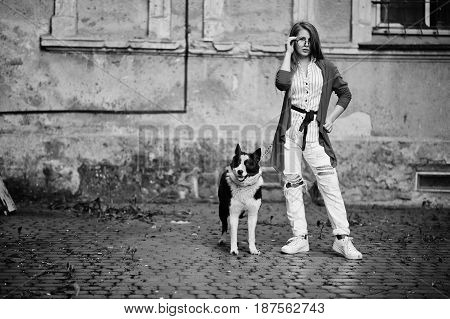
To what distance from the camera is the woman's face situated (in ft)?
20.3

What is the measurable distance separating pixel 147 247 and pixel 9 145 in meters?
4.52

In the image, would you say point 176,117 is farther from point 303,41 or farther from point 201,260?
point 201,260

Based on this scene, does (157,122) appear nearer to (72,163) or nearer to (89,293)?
(72,163)

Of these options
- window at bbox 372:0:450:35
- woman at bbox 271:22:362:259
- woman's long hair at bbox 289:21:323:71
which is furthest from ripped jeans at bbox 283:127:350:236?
window at bbox 372:0:450:35

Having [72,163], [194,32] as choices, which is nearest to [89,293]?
[72,163]

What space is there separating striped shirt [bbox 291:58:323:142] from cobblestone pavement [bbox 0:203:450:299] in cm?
135

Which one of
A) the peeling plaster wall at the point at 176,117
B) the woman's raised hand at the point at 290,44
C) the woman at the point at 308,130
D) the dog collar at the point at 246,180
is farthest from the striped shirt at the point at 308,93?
the peeling plaster wall at the point at 176,117

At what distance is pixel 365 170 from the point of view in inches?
404

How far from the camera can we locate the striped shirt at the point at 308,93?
6242 millimetres

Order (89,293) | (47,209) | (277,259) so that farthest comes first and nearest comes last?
(47,209) → (277,259) → (89,293)

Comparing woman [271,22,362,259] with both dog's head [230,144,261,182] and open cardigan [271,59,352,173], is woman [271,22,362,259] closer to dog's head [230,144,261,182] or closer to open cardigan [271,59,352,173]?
open cardigan [271,59,352,173]

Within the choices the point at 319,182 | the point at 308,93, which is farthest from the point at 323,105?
the point at 319,182

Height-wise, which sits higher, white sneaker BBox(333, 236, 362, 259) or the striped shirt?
the striped shirt

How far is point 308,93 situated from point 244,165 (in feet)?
3.32
